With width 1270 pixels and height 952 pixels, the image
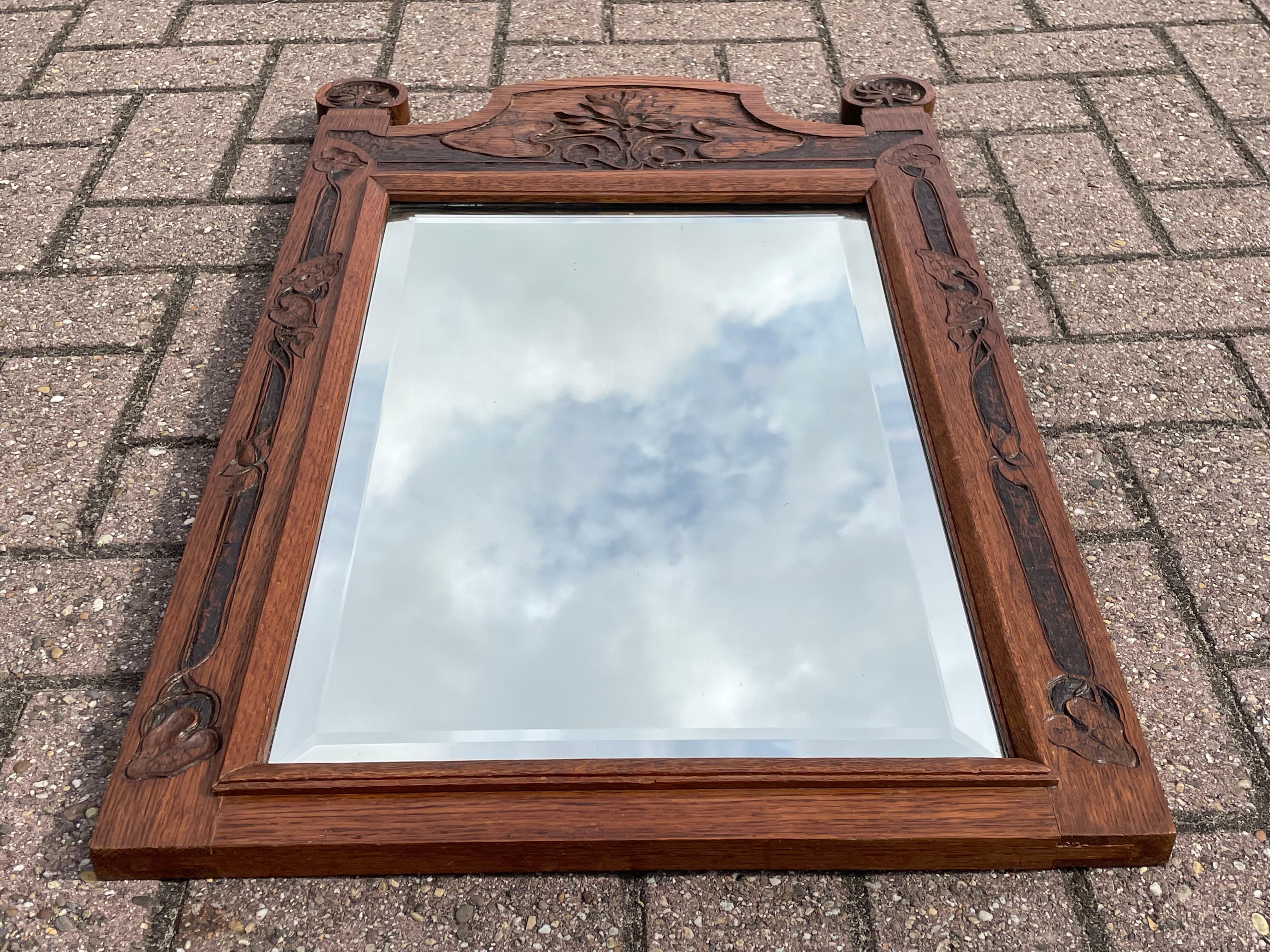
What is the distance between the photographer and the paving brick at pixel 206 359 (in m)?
1.82

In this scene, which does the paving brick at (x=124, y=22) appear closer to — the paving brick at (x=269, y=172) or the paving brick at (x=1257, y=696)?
the paving brick at (x=269, y=172)

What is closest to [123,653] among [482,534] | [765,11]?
[482,534]

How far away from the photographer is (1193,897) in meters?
1.27

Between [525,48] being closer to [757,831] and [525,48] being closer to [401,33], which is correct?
[401,33]

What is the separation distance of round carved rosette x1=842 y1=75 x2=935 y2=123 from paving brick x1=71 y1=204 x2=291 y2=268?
1.18m

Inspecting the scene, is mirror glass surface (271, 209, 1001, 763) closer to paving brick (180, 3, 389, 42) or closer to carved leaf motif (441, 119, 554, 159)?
carved leaf motif (441, 119, 554, 159)

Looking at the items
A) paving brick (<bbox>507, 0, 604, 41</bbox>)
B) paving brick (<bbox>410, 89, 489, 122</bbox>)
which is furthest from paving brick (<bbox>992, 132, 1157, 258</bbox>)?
paving brick (<bbox>410, 89, 489, 122</bbox>)

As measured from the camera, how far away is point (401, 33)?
2.78 metres

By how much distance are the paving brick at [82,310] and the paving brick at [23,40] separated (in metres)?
0.85

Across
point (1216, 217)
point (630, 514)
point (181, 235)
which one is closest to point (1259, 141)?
point (1216, 217)

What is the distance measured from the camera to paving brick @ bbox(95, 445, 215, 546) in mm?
1662

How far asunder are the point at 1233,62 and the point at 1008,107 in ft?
2.11

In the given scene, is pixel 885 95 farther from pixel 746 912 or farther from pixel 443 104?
pixel 746 912

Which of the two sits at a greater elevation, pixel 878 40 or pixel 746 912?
pixel 878 40
